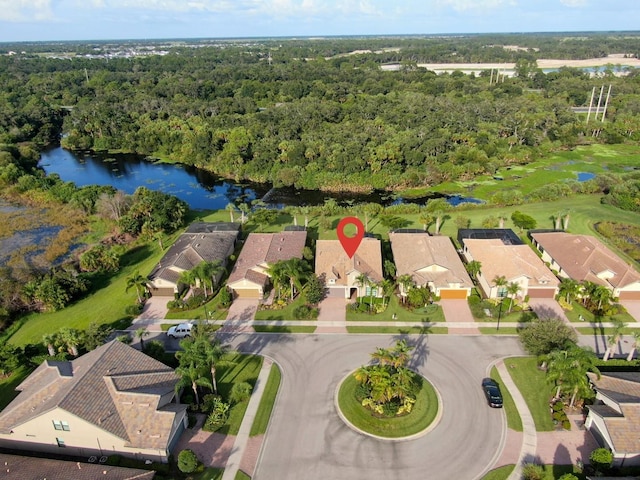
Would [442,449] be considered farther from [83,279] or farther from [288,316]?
[83,279]

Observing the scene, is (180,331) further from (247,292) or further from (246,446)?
(246,446)

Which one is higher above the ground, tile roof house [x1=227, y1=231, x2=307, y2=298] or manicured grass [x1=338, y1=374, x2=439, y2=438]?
tile roof house [x1=227, y1=231, x2=307, y2=298]

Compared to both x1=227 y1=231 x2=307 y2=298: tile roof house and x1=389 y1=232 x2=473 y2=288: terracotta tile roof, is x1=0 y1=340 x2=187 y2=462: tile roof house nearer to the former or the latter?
x1=227 y1=231 x2=307 y2=298: tile roof house

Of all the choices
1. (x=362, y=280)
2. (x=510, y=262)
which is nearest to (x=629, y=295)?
(x=510, y=262)

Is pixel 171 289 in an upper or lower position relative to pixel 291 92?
lower

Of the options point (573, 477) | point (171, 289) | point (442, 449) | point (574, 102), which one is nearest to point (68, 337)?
point (171, 289)

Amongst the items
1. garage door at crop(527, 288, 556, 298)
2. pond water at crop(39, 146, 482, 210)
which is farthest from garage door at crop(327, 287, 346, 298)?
pond water at crop(39, 146, 482, 210)

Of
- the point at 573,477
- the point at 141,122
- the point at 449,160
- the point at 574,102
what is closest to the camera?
the point at 573,477
